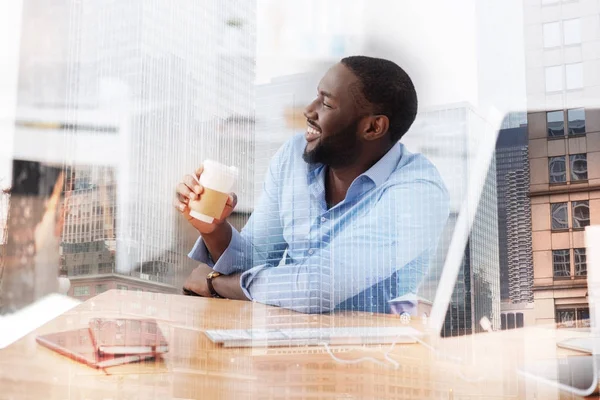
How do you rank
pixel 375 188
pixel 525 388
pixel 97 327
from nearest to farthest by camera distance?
pixel 525 388
pixel 375 188
pixel 97 327

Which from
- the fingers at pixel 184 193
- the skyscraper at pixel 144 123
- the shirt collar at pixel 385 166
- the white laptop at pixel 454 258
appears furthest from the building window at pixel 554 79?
the fingers at pixel 184 193

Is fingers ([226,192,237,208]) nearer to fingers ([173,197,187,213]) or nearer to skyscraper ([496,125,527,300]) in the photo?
fingers ([173,197,187,213])

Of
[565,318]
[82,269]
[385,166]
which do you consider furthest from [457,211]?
[82,269]

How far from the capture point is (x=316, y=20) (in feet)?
12.2

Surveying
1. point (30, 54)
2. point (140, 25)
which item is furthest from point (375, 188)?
point (30, 54)

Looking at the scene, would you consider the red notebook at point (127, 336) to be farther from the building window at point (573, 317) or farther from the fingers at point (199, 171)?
the building window at point (573, 317)

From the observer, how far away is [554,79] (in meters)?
3.37

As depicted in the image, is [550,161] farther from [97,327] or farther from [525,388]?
[97,327]

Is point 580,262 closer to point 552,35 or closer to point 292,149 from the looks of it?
point 552,35

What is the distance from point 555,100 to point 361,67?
0.73 metres

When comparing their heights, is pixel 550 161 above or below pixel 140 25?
→ below

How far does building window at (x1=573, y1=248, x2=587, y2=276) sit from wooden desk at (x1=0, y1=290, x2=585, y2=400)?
0.22 meters

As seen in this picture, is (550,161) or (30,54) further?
(30,54)

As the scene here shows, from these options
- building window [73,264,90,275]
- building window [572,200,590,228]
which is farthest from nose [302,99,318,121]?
building window [73,264,90,275]
